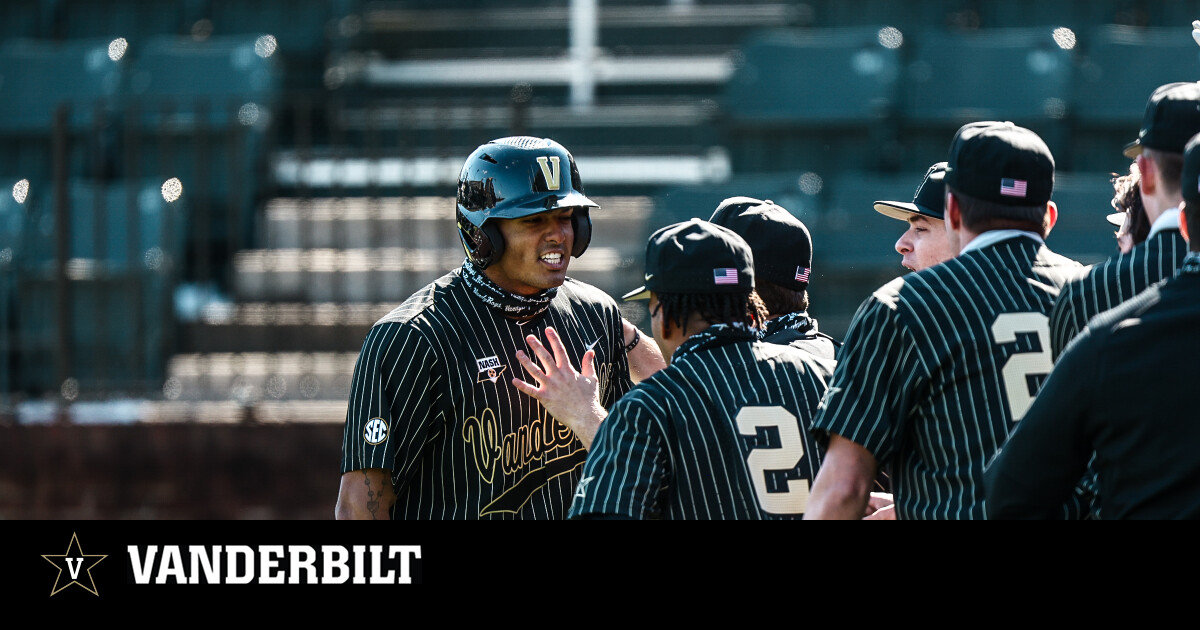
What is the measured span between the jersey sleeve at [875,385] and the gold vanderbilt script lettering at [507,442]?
3.59 ft

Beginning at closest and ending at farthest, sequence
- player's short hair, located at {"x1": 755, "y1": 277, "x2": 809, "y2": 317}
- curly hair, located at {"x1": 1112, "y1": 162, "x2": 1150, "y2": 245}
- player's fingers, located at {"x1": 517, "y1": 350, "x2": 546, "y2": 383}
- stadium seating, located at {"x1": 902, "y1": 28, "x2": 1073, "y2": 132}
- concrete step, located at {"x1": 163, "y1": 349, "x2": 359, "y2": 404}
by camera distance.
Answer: curly hair, located at {"x1": 1112, "y1": 162, "x2": 1150, "y2": 245}, player's fingers, located at {"x1": 517, "y1": 350, "x2": 546, "y2": 383}, player's short hair, located at {"x1": 755, "y1": 277, "x2": 809, "y2": 317}, concrete step, located at {"x1": 163, "y1": 349, "x2": 359, "y2": 404}, stadium seating, located at {"x1": 902, "y1": 28, "x2": 1073, "y2": 132}

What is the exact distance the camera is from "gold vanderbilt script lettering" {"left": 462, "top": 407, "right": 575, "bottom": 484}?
3.66 metres

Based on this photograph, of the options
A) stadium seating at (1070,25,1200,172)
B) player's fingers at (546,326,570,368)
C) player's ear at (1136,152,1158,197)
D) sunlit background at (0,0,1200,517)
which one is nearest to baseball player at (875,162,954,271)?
player's ear at (1136,152,1158,197)

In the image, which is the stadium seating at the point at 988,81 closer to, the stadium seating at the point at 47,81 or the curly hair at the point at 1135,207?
the curly hair at the point at 1135,207

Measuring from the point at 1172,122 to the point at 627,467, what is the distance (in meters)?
1.41

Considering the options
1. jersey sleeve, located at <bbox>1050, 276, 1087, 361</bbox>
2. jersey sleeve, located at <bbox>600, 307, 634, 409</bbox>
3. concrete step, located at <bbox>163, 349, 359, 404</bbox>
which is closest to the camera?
jersey sleeve, located at <bbox>1050, 276, 1087, 361</bbox>

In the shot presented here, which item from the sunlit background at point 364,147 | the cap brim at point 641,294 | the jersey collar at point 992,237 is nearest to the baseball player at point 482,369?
the cap brim at point 641,294

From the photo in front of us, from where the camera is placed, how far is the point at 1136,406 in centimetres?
224

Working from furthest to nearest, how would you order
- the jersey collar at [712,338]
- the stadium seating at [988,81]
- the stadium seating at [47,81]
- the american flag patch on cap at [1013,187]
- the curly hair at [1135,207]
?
the stadium seating at [47,81], the stadium seating at [988,81], the curly hair at [1135,207], the jersey collar at [712,338], the american flag patch on cap at [1013,187]

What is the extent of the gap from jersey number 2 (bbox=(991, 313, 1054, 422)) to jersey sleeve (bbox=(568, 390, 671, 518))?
0.77m

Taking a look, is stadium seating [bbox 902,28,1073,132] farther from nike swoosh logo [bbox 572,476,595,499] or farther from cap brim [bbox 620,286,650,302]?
nike swoosh logo [bbox 572,476,595,499]

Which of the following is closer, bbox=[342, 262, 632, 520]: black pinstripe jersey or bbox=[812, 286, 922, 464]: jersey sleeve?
bbox=[812, 286, 922, 464]: jersey sleeve

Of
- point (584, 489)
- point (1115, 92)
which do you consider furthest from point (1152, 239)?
point (1115, 92)

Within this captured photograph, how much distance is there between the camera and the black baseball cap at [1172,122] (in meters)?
2.88
